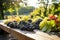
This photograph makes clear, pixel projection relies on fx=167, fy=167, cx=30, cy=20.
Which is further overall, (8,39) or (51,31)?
(8,39)

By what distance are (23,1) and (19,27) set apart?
3305 millimetres

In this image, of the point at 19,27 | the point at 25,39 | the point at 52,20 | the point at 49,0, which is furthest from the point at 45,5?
the point at 25,39

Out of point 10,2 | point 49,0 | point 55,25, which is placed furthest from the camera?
point 10,2

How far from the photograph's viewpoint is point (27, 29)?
1.76 m

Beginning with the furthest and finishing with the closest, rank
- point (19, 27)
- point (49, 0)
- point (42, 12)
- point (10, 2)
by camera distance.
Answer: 1. point (10, 2)
2. point (49, 0)
3. point (42, 12)
4. point (19, 27)

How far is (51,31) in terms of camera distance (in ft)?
5.13

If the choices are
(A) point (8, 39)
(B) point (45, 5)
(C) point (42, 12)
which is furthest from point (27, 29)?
(A) point (8, 39)

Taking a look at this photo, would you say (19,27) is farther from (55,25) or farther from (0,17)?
(0,17)

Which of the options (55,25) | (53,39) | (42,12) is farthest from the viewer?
(42,12)

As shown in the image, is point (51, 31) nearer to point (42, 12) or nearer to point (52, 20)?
point (52, 20)

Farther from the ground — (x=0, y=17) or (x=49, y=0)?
(x=49, y=0)

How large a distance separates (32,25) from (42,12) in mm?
521

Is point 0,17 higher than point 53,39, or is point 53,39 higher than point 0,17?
point 53,39

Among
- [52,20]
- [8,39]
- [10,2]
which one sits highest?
[52,20]
